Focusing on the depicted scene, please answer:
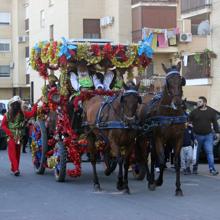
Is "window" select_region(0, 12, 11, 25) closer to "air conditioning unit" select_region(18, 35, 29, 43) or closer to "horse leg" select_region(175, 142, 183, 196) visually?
"air conditioning unit" select_region(18, 35, 29, 43)

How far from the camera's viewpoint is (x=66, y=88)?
14.3 meters

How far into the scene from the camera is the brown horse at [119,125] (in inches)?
470

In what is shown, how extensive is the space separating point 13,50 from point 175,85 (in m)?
50.7

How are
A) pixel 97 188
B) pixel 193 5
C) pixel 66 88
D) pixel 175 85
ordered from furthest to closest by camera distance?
pixel 193 5 < pixel 66 88 < pixel 97 188 < pixel 175 85

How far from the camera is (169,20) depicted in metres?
37.1

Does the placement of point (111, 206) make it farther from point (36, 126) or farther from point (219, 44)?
point (219, 44)

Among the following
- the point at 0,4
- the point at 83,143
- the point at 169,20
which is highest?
the point at 0,4

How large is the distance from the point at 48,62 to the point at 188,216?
632 centimetres

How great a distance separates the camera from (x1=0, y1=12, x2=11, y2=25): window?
60219 mm

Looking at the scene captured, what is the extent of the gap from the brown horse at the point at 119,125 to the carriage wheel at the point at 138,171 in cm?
110

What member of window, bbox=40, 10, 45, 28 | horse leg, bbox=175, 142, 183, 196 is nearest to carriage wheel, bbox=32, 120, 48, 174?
horse leg, bbox=175, 142, 183, 196

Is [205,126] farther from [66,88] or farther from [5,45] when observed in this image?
[5,45]

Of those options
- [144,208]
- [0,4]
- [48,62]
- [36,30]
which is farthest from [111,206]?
[0,4]

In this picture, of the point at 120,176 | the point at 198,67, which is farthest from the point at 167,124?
the point at 198,67
